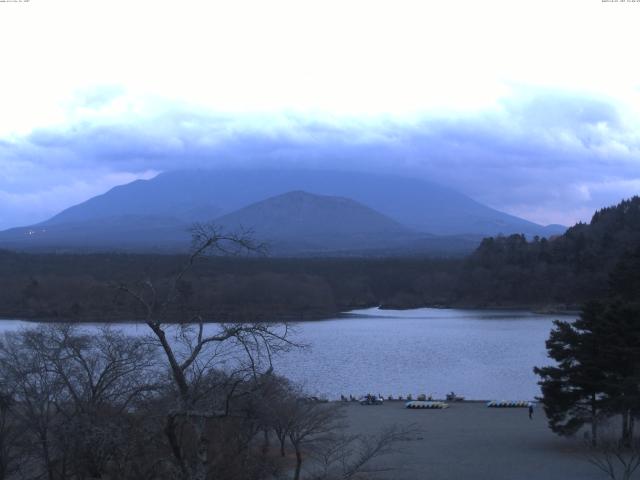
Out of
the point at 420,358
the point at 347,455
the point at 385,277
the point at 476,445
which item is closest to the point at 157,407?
A: the point at 347,455

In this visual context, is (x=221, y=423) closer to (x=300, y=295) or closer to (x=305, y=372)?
(x=305, y=372)

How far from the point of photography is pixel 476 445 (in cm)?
1867

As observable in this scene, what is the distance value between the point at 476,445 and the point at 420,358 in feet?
58.9

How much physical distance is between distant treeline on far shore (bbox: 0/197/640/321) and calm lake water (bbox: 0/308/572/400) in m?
9.74

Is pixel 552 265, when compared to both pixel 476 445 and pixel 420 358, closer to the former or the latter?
pixel 420 358

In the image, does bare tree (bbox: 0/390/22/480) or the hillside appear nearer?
bare tree (bbox: 0/390/22/480)

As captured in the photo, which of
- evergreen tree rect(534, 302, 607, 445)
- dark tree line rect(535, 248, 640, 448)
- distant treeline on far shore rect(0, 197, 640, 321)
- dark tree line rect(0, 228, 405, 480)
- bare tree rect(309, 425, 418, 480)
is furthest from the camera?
distant treeline on far shore rect(0, 197, 640, 321)

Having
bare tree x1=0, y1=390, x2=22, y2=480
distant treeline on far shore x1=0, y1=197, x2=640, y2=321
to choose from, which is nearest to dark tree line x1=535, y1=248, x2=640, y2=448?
bare tree x1=0, y1=390, x2=22, y2=480

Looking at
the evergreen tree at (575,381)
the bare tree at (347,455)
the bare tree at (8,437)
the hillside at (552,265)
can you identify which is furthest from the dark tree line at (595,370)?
the hillside at (552,265)

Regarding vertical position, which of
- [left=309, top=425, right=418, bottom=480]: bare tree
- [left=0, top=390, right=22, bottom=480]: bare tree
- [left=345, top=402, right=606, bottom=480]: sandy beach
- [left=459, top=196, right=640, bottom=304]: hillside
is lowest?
[left=345, top=402, right=606, bottom=480]: sandy beach

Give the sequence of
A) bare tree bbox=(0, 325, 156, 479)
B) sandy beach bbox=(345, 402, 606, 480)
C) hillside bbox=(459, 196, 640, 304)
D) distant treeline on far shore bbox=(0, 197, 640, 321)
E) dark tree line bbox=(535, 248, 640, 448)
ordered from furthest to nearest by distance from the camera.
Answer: hillside bbox=(459, 196, 640, 304)
distant treeline on far shore bbox=(0, 197, 640, 321)
dark tree line bbox=(535, 248, 640, 448)
sandy beach bbox=(345, 402, 606, 480)
bare tree bbox=(0, 325, 156, 479)

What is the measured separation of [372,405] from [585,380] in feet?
→ 28.1

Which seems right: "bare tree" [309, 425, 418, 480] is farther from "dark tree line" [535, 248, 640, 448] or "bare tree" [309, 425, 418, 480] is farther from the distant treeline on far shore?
the distant treeline on far shore

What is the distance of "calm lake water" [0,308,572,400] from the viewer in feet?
94.3
